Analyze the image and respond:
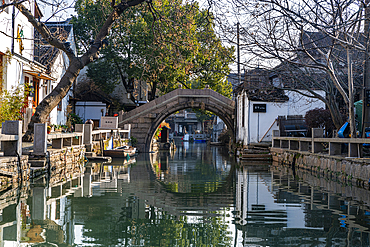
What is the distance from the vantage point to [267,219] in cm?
524

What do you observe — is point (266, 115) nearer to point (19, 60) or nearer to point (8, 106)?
point (19, 60)

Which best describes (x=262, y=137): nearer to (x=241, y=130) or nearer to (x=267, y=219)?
(x=241, y=130)

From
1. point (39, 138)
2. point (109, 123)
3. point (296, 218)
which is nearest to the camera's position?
point (296, 218)

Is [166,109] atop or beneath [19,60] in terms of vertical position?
beneath

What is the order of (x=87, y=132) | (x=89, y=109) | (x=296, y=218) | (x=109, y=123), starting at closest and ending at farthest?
(x=296, y=218) < (x=87, y=132) < (x=109, y=123) < (x=89, y=109)

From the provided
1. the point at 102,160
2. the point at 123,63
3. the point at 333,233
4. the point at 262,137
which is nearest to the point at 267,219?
the point at 333,233

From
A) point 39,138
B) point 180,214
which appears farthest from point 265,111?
point 180,214

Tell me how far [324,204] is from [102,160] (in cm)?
908

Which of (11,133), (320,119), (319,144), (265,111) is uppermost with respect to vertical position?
(265,111)

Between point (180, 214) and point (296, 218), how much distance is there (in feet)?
5.23

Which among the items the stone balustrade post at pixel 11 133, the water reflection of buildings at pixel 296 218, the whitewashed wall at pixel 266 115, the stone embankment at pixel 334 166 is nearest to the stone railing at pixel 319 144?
the stone embankment at pixel 334 166

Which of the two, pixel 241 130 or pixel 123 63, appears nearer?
pixel 241 130

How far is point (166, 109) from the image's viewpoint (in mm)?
21031

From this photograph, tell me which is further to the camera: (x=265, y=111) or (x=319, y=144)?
(x=265, y=111)
